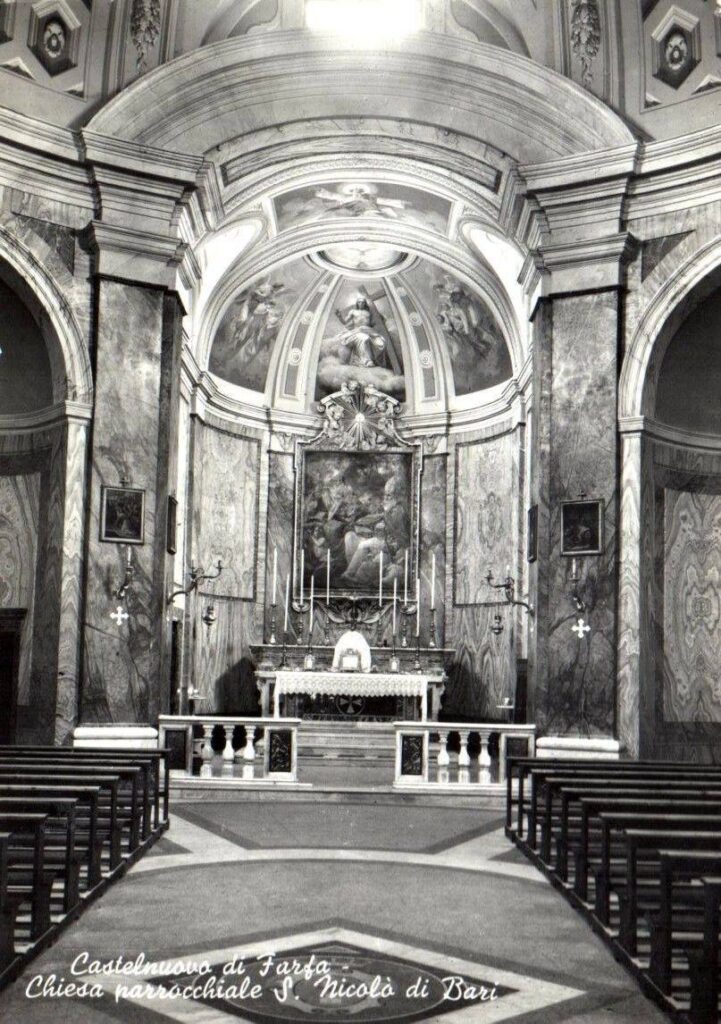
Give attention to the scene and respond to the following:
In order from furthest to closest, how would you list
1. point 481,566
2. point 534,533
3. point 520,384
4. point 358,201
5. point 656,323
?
point 481,566 → point 520,384 → point 358,201 → point 534,533 → point 656,323

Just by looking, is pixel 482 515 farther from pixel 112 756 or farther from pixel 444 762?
pixel 112 756

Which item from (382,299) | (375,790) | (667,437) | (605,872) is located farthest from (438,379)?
(605,872)

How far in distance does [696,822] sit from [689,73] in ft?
33.2

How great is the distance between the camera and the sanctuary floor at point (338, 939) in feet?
14.9

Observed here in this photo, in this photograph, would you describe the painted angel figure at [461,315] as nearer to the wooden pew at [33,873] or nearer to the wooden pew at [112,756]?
the wooden pew at [112,756]

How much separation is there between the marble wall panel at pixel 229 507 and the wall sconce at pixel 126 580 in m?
6.17

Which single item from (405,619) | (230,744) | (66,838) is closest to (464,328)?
(405,619)

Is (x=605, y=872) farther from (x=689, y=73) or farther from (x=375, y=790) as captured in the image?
(x=689, y=73)

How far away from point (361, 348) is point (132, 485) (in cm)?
962

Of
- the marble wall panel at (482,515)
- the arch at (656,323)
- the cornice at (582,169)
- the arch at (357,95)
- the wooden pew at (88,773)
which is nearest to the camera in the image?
the wooden pew at (88,773)

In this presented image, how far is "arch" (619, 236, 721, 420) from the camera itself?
1272cm

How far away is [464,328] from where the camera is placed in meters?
20.5

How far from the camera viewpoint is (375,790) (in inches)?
462

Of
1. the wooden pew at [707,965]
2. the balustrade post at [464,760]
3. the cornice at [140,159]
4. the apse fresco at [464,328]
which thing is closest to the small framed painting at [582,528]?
the balustrade post at [464,760]
